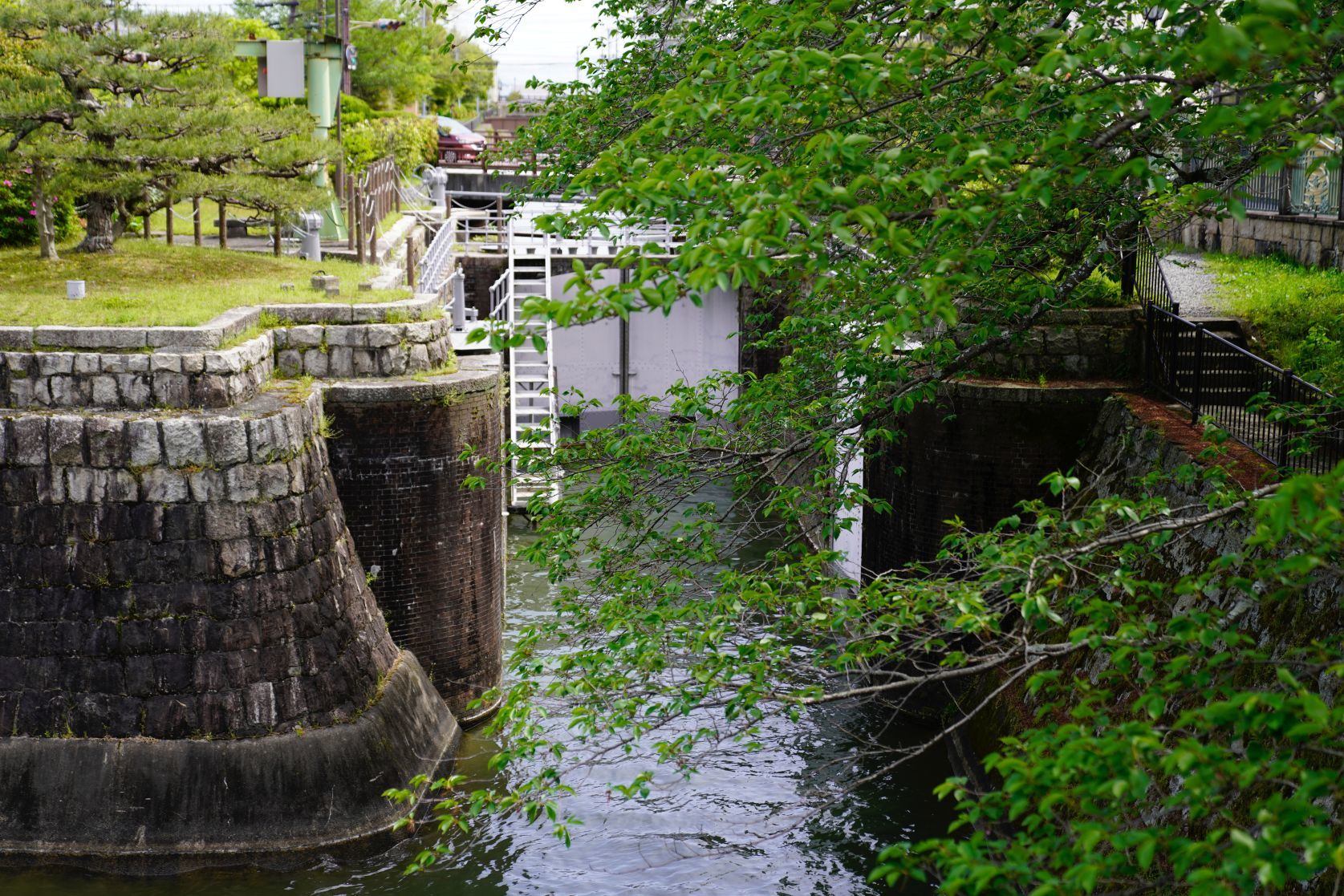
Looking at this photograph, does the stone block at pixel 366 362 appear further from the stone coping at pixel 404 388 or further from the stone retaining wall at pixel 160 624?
the stone retaining wall at pixel 160 624

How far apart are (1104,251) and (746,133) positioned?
3.65m

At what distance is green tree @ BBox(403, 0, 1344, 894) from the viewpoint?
457 cm

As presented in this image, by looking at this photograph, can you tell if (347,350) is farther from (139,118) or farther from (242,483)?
(139,118)

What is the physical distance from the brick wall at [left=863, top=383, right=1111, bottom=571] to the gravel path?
1.85m

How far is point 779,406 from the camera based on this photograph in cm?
903

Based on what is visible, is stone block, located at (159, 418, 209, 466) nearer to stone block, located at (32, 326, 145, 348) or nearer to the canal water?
stone block, located at (32, 326, 145, 348)

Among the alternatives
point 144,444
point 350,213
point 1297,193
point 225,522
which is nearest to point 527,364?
point 350,213

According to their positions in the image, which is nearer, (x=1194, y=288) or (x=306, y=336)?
(x=306, y=336)

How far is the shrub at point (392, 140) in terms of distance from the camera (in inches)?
1158

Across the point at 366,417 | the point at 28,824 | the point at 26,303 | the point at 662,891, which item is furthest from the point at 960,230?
the point at 26,303

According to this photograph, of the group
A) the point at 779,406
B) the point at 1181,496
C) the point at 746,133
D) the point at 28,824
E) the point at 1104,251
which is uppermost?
the point at 746,133

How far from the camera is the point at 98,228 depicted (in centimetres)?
1548

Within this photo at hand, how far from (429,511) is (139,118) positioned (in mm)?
5195

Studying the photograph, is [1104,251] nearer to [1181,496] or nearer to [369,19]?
[1181,496]
